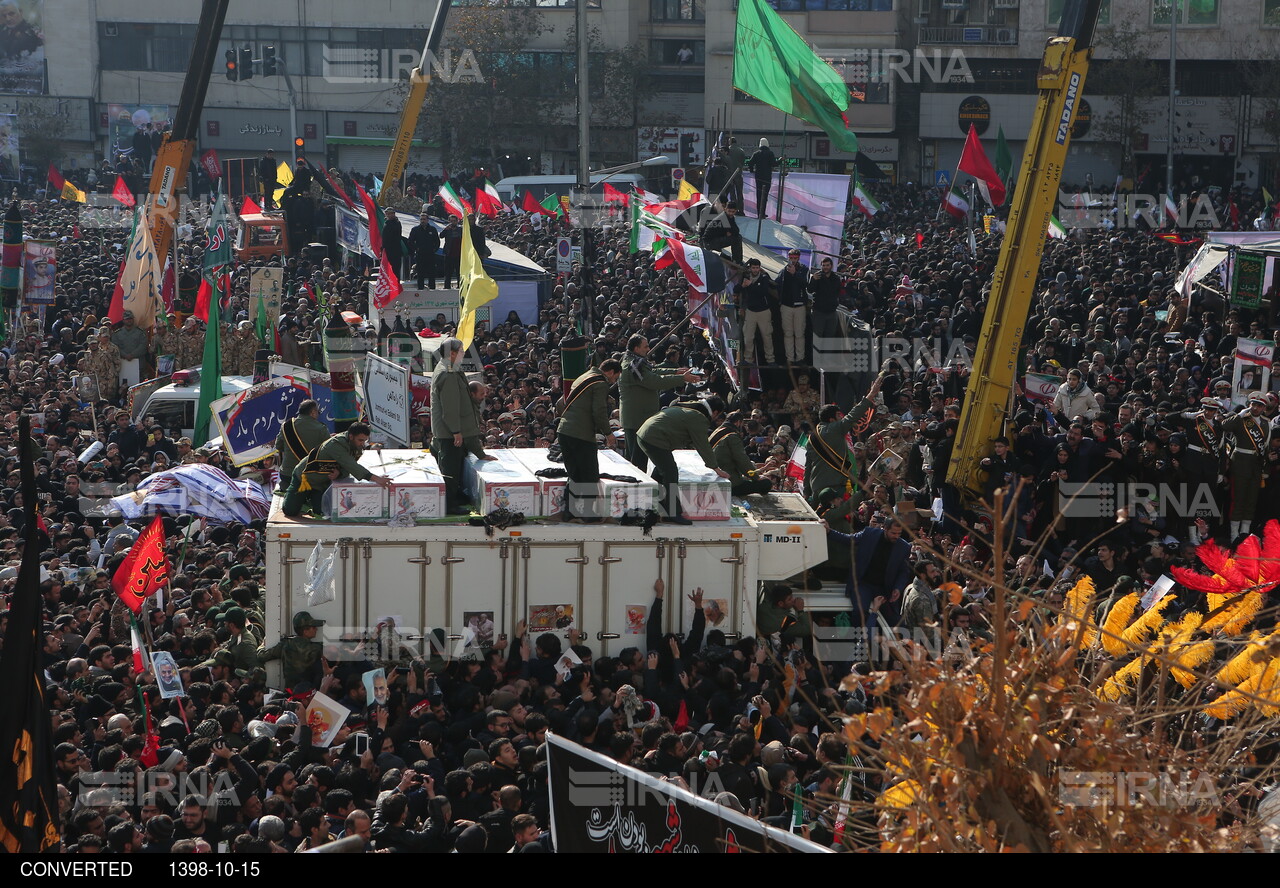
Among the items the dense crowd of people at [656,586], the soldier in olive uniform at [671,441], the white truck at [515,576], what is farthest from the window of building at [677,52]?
the white truck at [515,576]

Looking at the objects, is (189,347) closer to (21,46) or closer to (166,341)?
(166,341)

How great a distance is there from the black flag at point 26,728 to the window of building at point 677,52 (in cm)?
6289

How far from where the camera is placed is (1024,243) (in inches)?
630

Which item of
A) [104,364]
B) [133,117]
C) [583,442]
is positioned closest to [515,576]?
[583,442]

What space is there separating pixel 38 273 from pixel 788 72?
12.5 metres

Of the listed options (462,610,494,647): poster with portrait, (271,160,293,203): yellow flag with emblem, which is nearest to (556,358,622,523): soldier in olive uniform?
(462,610,494,647): poster with portrait

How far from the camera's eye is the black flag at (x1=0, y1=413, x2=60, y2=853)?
6.40 m

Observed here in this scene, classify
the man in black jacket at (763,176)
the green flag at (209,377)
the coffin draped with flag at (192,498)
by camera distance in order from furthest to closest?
1. the man in black jacket at (763,176)
2. the green flag at (209,377)
3. the coffin draped with flag at (192,498)

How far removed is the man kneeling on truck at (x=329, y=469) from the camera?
41.2 feet

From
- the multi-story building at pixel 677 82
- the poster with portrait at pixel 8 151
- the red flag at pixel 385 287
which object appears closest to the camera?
the red flag at pixel 385 287

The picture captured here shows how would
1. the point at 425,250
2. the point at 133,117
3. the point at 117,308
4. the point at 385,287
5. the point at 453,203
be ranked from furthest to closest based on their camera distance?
1. the point at 133,117
2. the point at 453,203
3. the point at 425,250
4. the point at 117,308
5. the point at 385,287

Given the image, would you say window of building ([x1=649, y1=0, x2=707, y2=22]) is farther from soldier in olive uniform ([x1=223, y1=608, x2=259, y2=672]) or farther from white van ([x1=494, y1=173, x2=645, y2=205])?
soldier in olive uniform ([x1=223, y1=608, x2=259, y2=672])

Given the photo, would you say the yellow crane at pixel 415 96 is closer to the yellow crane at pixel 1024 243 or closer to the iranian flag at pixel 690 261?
the iranian flag at pixel 690 261

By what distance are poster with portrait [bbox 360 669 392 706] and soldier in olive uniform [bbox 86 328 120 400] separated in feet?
41.8
